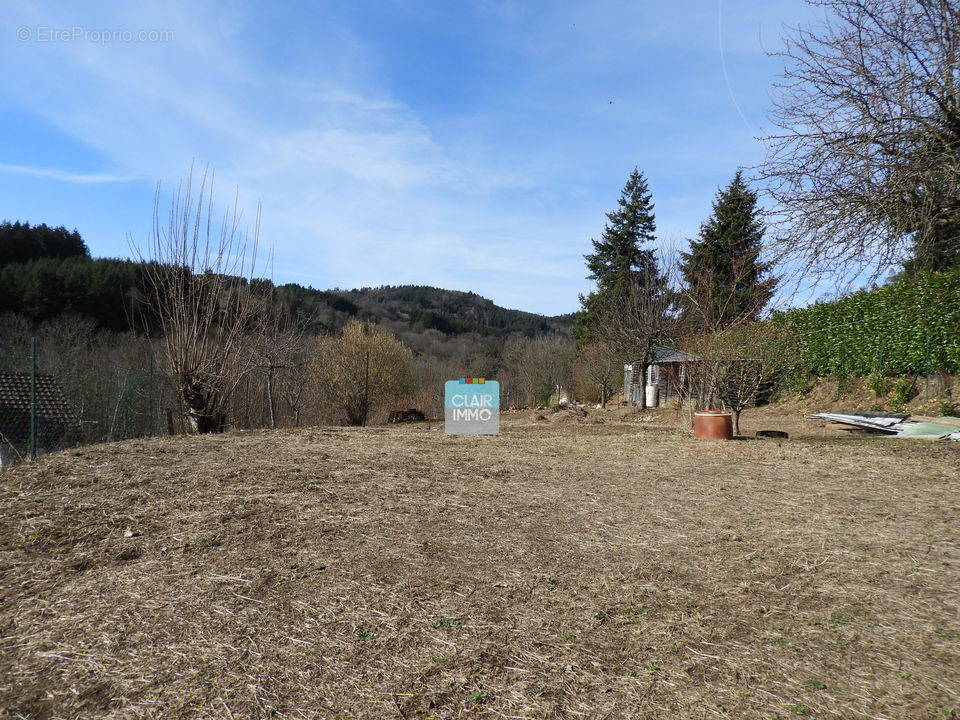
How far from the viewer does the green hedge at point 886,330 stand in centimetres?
994

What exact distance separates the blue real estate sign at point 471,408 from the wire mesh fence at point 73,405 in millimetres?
4735

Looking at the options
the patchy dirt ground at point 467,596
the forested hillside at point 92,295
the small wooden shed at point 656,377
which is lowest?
the patchy dirt ground at point 467,596

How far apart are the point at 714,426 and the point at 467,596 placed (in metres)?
6.77

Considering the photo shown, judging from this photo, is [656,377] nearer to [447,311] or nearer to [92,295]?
[92,295]

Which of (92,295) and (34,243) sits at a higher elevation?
(34,243)

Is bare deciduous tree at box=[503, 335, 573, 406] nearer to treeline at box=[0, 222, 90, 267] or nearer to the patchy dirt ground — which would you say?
the patchy dirt ground

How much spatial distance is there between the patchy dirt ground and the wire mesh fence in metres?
1.97

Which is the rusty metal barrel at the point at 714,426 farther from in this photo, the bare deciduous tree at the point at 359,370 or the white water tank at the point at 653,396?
the bare deciduous tree at the point at 359,370

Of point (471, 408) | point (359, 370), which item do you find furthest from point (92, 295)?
point (471, 408)

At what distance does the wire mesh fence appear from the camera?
6.62 metres

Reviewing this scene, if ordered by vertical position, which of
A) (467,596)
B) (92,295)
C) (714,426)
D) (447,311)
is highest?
(447,311)

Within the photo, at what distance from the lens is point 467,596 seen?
2736mm

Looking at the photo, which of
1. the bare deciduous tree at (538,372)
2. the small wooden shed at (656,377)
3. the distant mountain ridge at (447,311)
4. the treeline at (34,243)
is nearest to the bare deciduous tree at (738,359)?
the small wooden shed at (656,377)

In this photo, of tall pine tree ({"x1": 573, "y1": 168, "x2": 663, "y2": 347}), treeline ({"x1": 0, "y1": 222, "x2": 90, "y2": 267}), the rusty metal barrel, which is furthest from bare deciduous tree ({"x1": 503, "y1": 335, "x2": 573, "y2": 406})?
A: treeline ({"x1": 0, "y1": 222, "x2": 90, "y2": 267})
